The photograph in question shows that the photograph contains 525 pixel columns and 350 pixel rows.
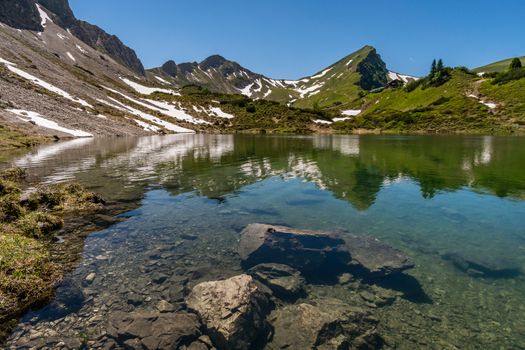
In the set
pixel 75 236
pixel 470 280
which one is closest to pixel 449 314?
pixel 470 280

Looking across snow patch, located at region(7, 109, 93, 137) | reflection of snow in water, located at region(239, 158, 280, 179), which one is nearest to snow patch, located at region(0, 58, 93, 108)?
snow patch, located at region(7, 109, 93, 137)

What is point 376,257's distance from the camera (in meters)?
13.4

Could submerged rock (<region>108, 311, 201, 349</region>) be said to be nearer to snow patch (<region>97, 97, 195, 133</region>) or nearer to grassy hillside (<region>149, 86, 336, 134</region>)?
snow patch (<region>97, 97, 195, 133</region>)

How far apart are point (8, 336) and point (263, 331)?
6929mm

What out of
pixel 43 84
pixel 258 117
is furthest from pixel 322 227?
pixel 258 117

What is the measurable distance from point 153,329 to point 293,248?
23.7ft

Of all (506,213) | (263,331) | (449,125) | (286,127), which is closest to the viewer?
(263,331)

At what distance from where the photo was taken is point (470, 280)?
12000 millimetres

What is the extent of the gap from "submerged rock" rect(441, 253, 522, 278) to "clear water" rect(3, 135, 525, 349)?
4.9 inches

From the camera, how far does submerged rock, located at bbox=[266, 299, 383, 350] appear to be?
28.2 ft

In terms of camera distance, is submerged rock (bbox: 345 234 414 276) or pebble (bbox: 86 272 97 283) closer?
pebble (bbox: 86 272 97 283)

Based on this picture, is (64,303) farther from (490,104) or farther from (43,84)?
(490,104)

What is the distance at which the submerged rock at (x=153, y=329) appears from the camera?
27.5 ft

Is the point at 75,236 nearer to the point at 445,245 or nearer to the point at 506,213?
the point at 445,245
